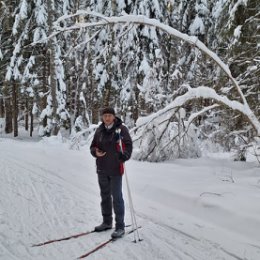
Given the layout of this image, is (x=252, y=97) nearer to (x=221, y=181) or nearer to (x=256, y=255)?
(x=221, y=181)

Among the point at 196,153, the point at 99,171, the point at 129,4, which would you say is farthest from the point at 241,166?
the point at 129,4

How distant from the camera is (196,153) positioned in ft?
45.8

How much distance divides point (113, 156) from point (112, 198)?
0.67 meters

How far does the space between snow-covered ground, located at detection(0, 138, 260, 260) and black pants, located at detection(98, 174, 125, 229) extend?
0.27 metres

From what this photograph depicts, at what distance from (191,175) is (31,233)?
486cm

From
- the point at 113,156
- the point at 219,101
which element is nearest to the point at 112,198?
the point at 113,156

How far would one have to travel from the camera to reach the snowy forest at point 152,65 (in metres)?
8.10

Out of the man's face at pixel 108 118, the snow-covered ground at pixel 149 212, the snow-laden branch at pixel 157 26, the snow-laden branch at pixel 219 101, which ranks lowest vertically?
the snow-covered ground at pixel 149 212

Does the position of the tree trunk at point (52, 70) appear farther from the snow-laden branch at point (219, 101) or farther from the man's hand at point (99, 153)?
the man's hand at point (99, 153)

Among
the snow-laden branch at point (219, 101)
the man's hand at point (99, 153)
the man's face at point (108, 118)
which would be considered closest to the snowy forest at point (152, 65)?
the snow-laden branch at point (219, 101)

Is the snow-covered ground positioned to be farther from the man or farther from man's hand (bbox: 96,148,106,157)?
man's hand (bbox: 96,148,106,157)

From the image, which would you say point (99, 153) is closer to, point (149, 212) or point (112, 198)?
point (112, 198)

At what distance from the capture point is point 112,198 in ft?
21.3

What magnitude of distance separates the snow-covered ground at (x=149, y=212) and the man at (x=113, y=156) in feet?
1.34
